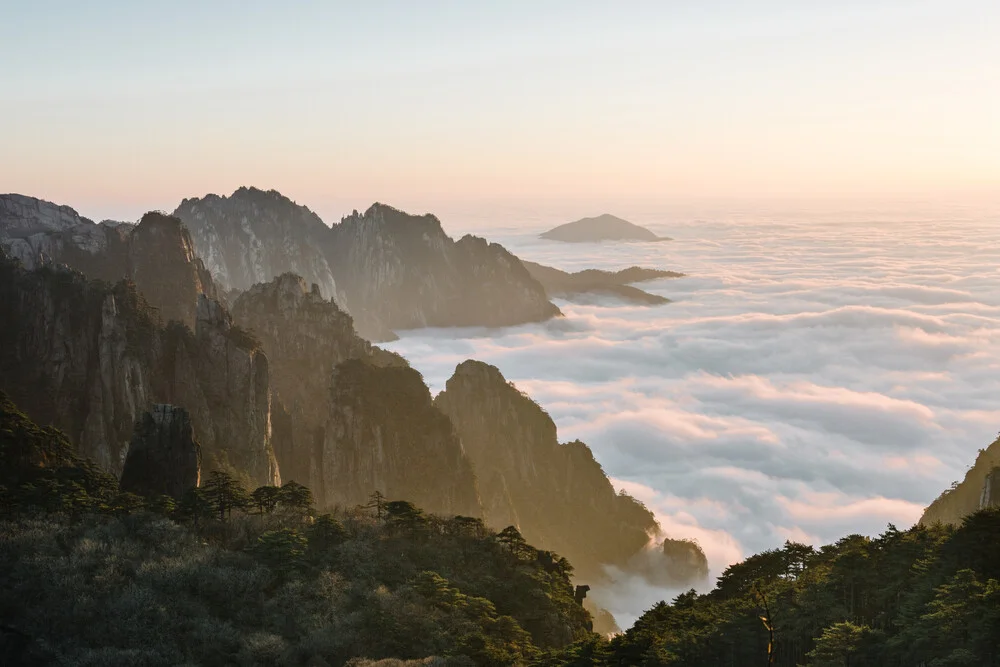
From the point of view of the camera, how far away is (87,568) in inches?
2415

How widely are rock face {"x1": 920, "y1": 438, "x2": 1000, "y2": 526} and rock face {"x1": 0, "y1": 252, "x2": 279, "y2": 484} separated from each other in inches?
3348

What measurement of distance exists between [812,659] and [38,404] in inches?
3517

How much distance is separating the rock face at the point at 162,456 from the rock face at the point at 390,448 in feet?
124

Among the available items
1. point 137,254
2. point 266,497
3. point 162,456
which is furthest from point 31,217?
point 266,497

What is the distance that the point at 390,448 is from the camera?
420 feet

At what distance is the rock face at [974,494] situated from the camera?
313ft

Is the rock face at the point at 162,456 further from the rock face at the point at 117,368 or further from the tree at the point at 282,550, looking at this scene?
the tree at the point at 282,550

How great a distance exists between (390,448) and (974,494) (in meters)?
79.5

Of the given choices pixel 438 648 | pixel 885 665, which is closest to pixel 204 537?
pixel 438 648

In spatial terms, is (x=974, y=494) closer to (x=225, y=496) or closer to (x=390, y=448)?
(x=390, y=448)

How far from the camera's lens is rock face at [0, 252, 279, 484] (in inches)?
3976

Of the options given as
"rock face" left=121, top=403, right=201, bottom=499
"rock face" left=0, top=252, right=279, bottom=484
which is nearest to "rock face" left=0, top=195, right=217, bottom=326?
"rock face" left=0, top=252, right=279, bottom=484

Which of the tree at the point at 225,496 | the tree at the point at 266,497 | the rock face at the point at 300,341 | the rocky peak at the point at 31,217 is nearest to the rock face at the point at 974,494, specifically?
the tree at the point at 266,497

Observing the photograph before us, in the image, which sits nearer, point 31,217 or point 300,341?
point 300,341
